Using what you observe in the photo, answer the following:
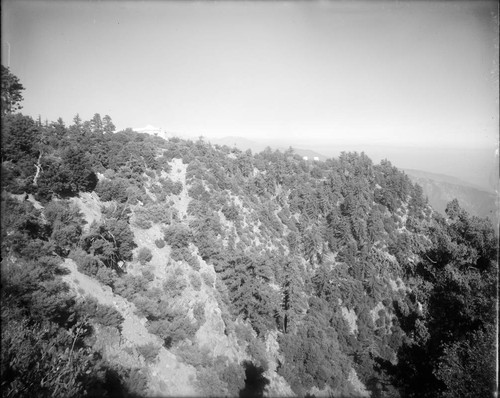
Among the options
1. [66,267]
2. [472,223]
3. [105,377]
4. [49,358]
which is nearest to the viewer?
[49,358]

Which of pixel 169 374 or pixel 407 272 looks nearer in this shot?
pixel 169 374

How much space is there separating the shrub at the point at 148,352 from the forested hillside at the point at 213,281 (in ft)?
0.27

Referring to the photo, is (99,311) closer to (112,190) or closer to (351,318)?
(112,190)

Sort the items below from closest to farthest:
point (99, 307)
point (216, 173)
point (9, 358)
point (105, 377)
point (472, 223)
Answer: point (9, 358), point (105, 377), point (99, 307), point (472, 223), point (216, 173)

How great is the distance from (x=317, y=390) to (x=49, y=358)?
2377 centimetres

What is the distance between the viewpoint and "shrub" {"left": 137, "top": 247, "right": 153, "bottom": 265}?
2115 centimetres

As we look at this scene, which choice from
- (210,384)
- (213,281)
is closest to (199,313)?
(213,281)

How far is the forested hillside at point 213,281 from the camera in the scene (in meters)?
12.3

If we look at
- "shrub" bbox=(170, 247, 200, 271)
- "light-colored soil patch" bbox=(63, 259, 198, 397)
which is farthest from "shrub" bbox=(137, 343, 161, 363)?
"shrub" bbox=(170, 247, 200, 271)

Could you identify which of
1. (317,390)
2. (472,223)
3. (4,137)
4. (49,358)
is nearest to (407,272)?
(472,223)

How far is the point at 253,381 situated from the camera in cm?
1986

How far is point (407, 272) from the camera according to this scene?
121 feet

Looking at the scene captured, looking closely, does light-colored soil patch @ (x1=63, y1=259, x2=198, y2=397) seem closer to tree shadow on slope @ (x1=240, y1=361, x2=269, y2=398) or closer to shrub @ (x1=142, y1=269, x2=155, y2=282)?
shrub @ (x1=142, y1=269, x2=155, y2=282)

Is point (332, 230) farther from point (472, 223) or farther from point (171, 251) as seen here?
point (171, 251)
